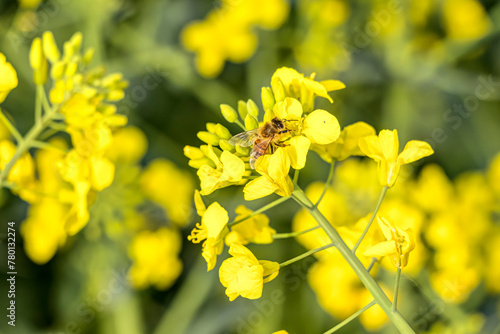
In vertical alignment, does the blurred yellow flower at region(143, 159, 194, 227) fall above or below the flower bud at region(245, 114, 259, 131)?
below

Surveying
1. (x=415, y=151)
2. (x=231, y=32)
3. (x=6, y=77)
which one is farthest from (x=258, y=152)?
(x=231, y=32)

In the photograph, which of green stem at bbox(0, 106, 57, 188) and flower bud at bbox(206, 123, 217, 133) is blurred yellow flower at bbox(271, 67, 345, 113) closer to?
flower bud at bbox(206, 123, 217, 133)

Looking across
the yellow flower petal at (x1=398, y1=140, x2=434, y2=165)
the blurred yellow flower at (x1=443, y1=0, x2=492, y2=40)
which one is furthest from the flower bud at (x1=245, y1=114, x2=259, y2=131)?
the blurred yellow flower at (x1=443, y1=0, x2=492, y2=40)

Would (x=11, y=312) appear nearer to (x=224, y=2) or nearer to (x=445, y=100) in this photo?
(x=224, y=2)

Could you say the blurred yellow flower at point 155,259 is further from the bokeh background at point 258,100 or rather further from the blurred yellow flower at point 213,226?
the blurred yellow flower at point 213,226

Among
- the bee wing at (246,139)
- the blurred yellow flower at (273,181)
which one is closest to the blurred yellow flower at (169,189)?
the bee wing at (246,139)

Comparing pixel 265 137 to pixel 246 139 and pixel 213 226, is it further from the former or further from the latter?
pixel 213 226

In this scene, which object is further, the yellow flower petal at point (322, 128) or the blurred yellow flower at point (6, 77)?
the blurred yellow flower at point (6, 77)
